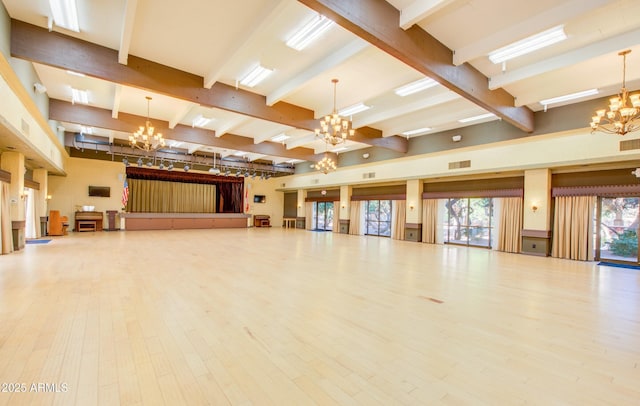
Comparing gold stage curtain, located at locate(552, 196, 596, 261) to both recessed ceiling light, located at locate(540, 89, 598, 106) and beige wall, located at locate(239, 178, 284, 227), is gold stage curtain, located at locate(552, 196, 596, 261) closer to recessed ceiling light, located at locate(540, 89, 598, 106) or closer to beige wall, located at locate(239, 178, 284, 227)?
recessed ceiling light, located at locate(540, 89, 598, 106)

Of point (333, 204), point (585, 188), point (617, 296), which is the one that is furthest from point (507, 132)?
point (333, 204)

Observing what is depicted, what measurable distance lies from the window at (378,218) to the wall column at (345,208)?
1059 mm

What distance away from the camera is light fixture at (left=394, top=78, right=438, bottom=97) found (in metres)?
5.77

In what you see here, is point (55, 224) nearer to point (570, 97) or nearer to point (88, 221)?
point (88, 221)

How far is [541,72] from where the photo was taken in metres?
5.03

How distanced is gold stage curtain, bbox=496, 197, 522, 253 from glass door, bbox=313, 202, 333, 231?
31.5 feet

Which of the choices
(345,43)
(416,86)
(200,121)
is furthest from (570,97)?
(200,121)

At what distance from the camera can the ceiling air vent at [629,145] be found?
6.70m

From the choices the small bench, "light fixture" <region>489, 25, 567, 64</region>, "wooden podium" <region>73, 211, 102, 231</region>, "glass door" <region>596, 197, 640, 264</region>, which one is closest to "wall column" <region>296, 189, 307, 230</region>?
"wooden podium" <region>73, 211, 102, 231</region>

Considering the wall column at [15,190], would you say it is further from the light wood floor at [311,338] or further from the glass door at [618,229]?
the glass door at [618,229]

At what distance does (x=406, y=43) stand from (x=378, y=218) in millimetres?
11155

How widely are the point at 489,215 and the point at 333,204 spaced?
27.8 ft

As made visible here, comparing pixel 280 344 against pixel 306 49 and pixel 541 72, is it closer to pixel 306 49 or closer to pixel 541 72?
pixel 306 49

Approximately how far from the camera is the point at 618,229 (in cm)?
796
